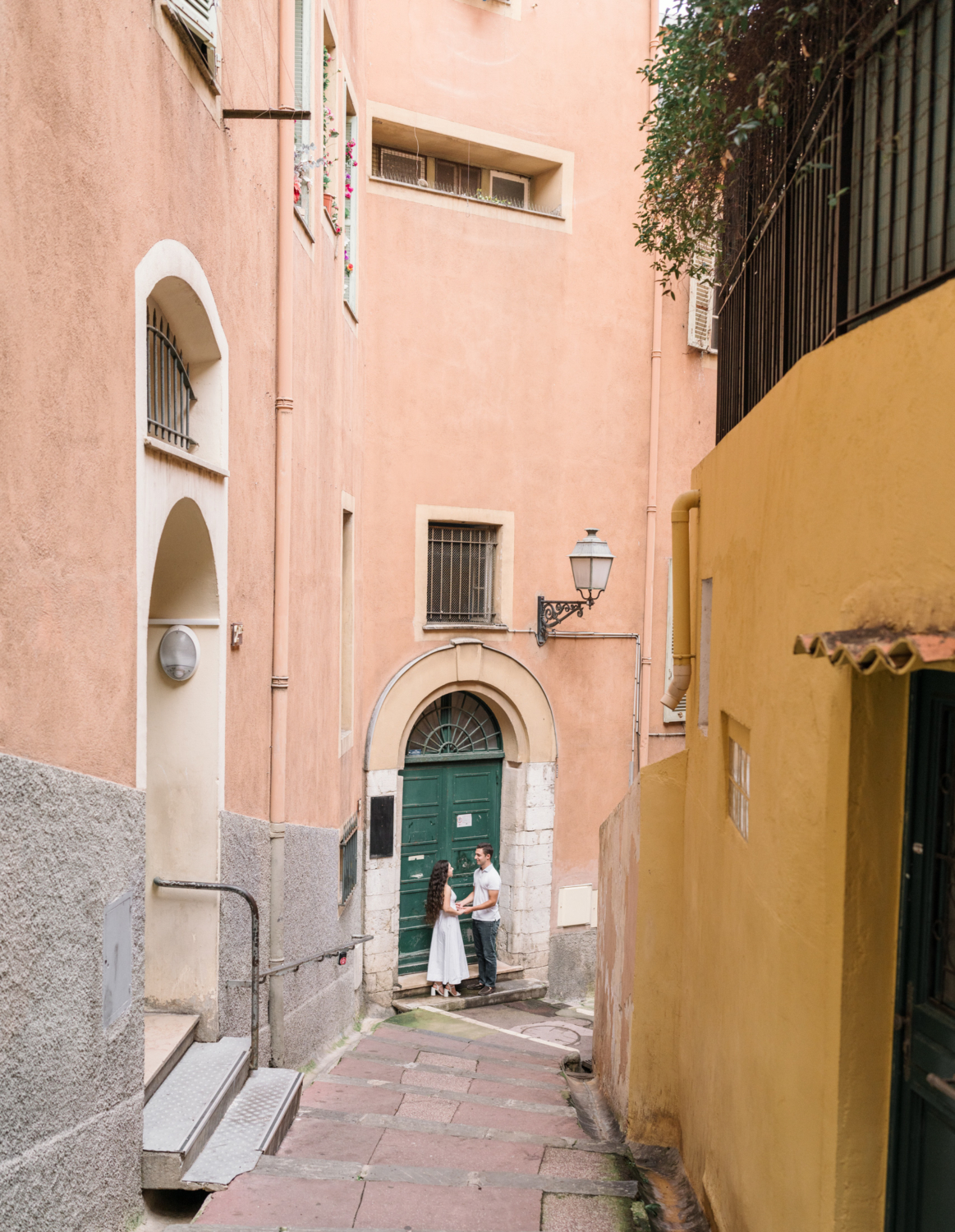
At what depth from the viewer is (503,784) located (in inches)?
510

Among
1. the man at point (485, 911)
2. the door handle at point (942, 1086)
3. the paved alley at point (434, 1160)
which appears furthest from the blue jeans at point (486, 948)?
the door handle at point (942, 1086)

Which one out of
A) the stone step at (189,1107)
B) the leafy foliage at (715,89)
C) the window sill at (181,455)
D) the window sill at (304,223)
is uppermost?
the window sill at (304,223)

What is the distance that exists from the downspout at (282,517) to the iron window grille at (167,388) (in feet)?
4.37

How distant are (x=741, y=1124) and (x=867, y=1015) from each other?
1.31 meters

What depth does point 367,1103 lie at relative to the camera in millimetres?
6934

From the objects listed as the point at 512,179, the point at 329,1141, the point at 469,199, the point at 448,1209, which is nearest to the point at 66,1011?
the point at 448,1209

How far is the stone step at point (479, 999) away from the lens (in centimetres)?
1168

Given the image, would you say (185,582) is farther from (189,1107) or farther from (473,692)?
(473,692)

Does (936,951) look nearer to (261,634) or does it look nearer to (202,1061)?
(202,1061)

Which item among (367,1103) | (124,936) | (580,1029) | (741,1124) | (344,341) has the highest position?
(344,341)

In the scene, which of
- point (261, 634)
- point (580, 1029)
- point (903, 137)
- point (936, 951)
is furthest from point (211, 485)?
point (580, 1029)

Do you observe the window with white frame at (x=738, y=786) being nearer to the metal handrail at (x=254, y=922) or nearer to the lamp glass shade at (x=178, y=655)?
the metal handrail at (x=254, y=922)

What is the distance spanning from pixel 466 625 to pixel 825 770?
9.12m

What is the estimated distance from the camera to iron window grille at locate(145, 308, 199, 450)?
17.1 ft
